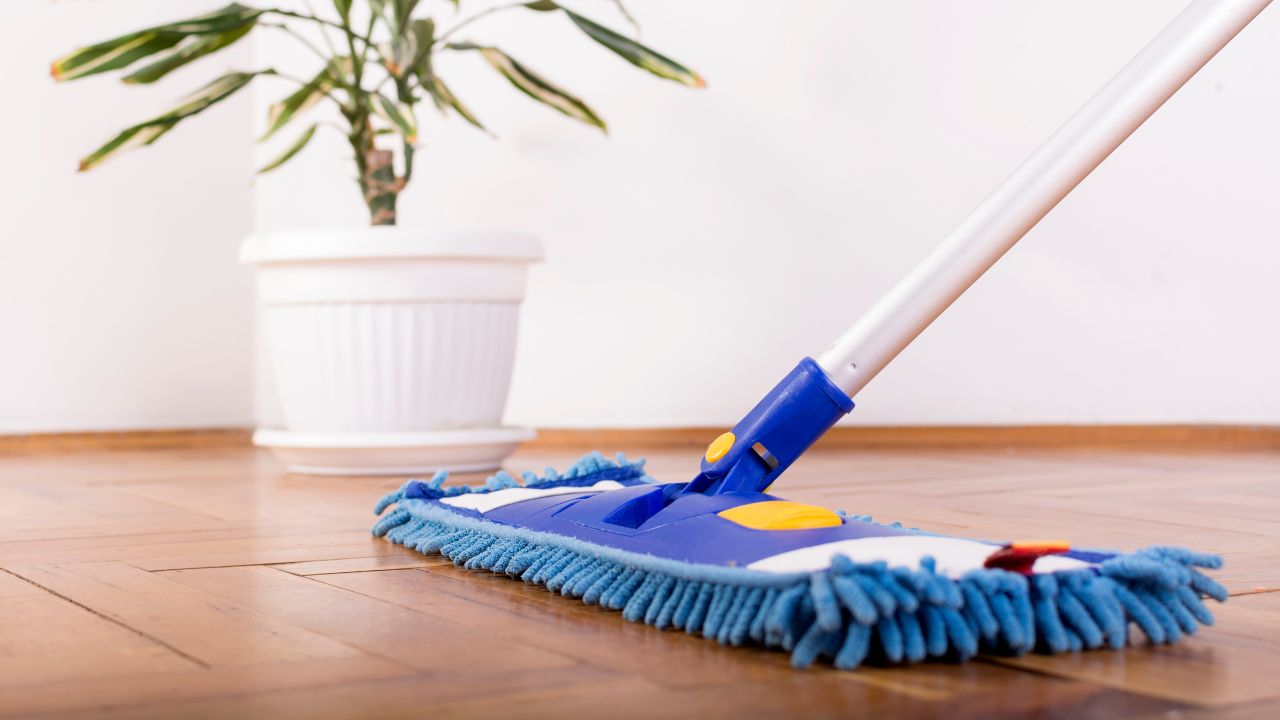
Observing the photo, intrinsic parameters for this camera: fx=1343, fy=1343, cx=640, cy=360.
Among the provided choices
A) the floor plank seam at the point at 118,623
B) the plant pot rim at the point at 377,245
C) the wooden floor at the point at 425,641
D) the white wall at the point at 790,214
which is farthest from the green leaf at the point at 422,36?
the floor plank seam at the point at 118,623

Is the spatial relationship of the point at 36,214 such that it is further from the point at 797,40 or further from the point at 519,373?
the point at 797,40

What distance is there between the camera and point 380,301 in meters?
1.51

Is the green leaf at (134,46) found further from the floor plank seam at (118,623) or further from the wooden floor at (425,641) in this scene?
the floor plank seam at (118,623)

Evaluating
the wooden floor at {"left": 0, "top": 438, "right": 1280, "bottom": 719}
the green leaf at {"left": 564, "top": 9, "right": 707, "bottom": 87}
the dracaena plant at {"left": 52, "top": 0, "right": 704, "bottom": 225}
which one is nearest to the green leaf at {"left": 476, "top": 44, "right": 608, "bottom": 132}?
the dracaena plant at {"left": 52, "top": 0, "right": 704, "bottom": 225}

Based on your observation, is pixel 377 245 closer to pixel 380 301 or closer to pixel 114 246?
pixel 380 301

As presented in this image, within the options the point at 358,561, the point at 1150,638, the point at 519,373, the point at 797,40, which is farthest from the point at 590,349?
the point at 1150,638

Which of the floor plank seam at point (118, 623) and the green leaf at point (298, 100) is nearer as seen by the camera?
the floor plank seam at point (118, 623)

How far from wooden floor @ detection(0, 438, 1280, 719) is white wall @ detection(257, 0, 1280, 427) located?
875 millimetres

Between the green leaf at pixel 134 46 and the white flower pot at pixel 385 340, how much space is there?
0.24 meters

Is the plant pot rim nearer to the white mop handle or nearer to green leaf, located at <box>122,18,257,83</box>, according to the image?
green leaf, located at <box>122,18,257,83</box>

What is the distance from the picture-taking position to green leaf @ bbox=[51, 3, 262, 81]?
148 cm

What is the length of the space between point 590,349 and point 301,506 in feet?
3.02

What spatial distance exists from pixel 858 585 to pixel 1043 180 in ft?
1.04

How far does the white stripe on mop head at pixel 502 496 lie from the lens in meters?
0.83
